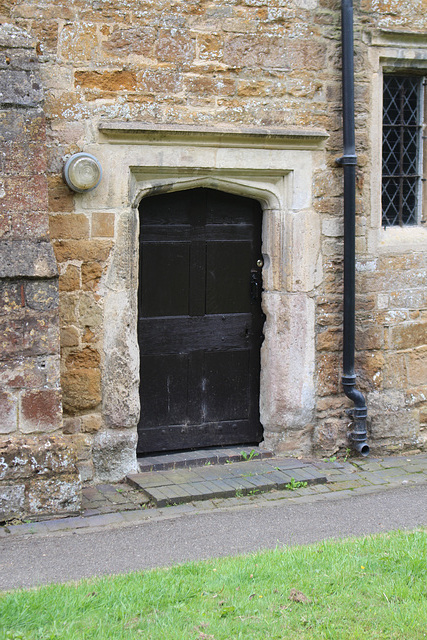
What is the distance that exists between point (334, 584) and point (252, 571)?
1.46ft

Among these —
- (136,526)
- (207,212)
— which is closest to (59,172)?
(207,212)

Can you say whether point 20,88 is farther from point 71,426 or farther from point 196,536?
point 196,536

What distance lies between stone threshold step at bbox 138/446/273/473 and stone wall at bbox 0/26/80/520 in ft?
3.81

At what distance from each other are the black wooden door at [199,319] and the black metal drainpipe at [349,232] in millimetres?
752

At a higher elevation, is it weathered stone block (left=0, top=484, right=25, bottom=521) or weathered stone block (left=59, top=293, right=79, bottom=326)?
weathered stone block (left=59, top=293, right=79, bottom=326)

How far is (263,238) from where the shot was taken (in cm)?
706

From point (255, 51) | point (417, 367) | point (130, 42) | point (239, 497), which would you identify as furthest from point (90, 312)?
point (417, 367)

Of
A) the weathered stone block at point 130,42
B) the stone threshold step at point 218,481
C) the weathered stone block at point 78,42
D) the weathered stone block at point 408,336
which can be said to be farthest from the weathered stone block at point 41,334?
the weathered stone block at point 408,336

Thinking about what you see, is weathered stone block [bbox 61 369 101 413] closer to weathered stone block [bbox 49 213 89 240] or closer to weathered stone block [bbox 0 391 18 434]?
weathered stone block [bbox 0 391 18 434]

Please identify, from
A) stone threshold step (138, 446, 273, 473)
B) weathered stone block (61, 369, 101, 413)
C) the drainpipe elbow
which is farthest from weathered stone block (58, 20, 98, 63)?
the drainpipe elbow

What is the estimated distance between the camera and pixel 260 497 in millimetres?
6148

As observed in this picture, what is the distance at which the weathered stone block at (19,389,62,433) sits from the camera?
552 cm

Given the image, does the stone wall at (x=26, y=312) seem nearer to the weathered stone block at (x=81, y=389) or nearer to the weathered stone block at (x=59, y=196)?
the weathered stone block at (x=59, y=196)

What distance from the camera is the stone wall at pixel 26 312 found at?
544cm
